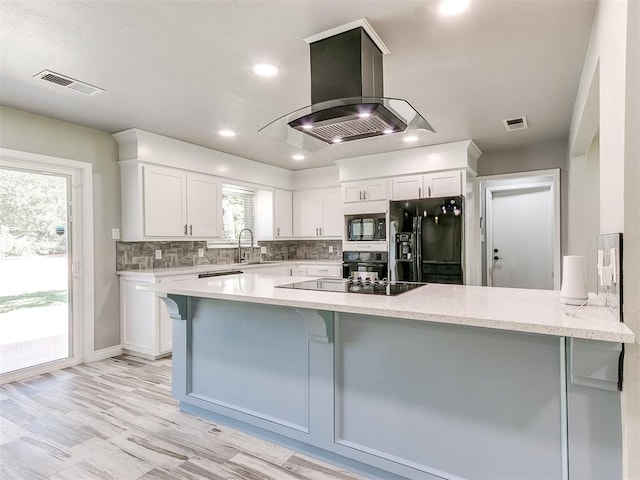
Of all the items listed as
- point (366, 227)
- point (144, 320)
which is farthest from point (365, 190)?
point (144, 320)

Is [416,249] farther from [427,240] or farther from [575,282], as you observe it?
[575,282]

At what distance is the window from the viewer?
5.35 metres

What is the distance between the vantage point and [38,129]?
343 cm

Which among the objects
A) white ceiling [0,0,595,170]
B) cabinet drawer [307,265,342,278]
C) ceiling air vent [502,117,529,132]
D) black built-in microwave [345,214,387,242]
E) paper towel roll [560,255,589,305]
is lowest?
cabinet drawer [307,265,342,278]

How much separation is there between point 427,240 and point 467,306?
2.86m

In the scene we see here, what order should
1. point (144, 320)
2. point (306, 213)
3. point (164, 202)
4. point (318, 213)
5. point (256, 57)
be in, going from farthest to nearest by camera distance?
point (306, 213)
point (318, 213)
point (164, 202)
point (144, 320)
point (256, 57)

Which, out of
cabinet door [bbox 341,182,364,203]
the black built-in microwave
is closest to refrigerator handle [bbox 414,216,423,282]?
the black built-in microwave

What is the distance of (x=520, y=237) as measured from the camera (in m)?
5.15

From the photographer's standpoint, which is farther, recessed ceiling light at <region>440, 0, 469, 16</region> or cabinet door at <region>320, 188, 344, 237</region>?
cabinet door at <region>320, 188, 344, 237</region>

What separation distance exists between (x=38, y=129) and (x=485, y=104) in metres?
4.10

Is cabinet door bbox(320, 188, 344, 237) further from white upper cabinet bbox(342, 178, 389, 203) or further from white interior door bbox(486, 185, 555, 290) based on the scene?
white interior door bbox(486, 185, 555, 290)

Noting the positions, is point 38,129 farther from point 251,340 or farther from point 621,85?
point 621,85

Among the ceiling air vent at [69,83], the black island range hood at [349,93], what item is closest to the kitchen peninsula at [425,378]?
the black island range hood at [349,93]

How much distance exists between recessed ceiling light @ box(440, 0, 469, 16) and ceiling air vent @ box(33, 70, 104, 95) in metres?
2.52
